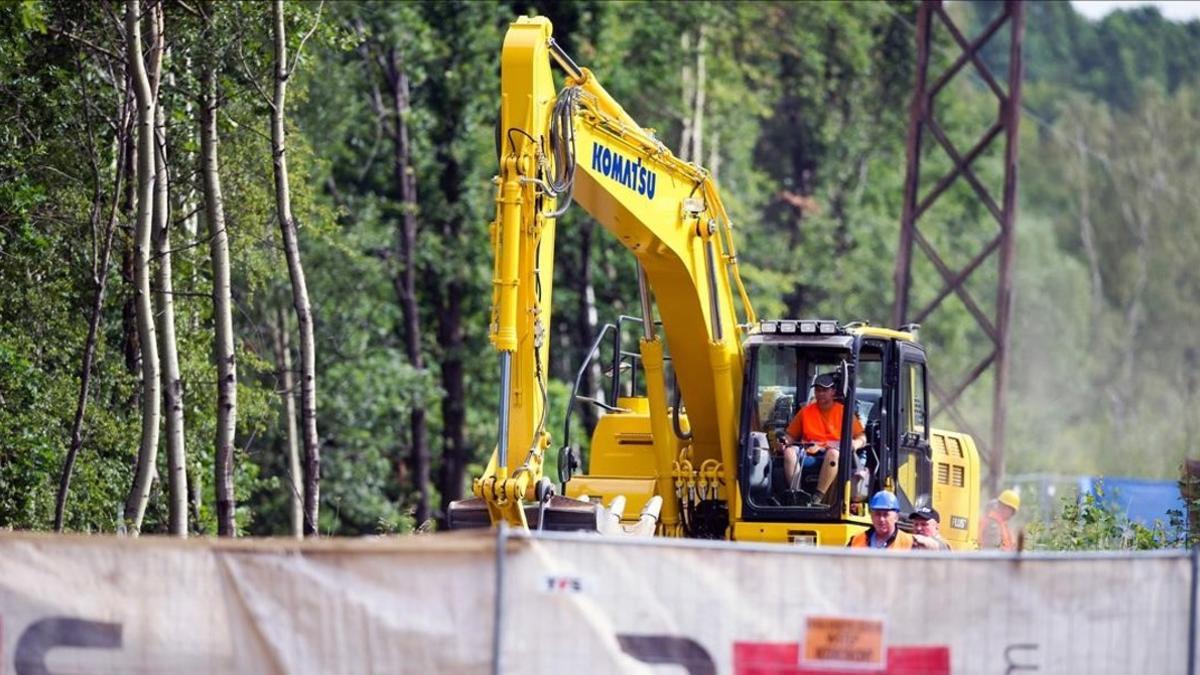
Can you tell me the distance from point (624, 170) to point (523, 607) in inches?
264

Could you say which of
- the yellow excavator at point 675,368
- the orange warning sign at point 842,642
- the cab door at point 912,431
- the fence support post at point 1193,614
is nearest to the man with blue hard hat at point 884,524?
the yellow excavator at point 675,368

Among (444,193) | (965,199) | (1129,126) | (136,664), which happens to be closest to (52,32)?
(136,664)

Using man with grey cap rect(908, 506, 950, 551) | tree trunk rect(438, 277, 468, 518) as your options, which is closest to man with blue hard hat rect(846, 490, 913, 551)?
man with grey cap rect(908, 506, 950, 551)

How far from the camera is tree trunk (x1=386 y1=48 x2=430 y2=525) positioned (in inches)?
1351

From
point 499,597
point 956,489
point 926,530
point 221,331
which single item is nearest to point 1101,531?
point 956,489

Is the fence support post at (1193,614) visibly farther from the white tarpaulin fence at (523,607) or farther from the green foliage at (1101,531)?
the green foliage at (1101,531)

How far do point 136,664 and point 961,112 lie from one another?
4667 centimetres

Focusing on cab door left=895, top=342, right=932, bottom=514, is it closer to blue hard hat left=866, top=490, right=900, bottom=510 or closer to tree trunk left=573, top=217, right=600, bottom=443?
blue hard hat left=866, top=490, right=900, bottom=510

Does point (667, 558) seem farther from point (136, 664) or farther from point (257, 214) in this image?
point (257, 214)

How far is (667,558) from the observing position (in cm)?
896

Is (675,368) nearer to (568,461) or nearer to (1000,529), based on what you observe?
(568,461)

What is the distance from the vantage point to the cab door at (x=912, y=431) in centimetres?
1596

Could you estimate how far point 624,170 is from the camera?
15.0 m

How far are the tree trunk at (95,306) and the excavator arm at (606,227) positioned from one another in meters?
5.52
